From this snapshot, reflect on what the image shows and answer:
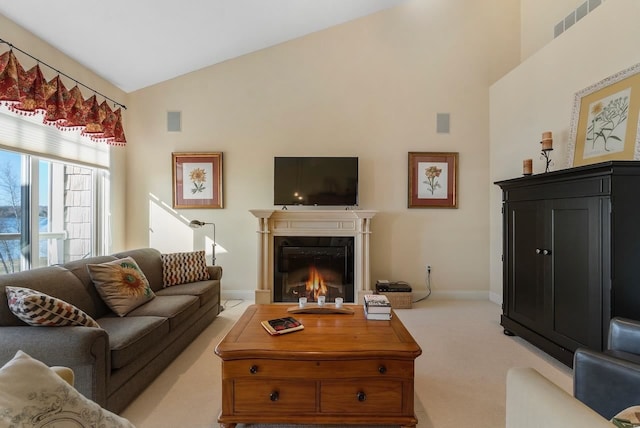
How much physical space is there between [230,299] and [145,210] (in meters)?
1.71

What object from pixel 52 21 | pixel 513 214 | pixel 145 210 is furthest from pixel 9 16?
pixel 513 214

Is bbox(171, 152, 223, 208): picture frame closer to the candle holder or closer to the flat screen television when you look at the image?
the flat screen television

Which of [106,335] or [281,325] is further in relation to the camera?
[281,325]

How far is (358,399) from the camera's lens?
5.51ft

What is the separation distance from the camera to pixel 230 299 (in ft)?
14.2

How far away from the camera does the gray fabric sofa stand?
5.37 ft

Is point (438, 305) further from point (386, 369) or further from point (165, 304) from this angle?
point (165, 304)

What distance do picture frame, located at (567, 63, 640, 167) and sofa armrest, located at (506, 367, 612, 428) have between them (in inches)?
94.6

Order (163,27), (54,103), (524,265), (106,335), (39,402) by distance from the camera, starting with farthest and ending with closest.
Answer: (163,27), (524,265), (54,103), (106,335), (39,402)

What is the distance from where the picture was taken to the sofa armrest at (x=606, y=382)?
130cm

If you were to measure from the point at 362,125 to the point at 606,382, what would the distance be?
3614 mm

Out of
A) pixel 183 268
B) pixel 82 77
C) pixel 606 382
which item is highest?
pixel 82 77

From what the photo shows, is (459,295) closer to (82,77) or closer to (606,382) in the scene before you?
(606,382)

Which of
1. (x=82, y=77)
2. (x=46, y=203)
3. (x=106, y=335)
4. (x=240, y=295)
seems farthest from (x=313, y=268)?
(x=82, y=77)
